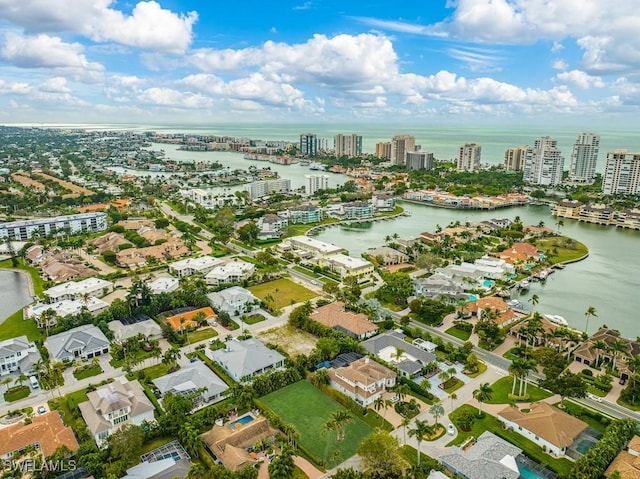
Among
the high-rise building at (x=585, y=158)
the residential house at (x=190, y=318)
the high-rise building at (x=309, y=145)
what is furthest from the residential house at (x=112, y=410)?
the high-rise building at (x=309, y=145)

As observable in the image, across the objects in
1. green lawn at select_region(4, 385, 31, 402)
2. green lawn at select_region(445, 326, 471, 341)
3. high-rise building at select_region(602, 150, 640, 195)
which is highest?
high-rise building at select_region(602, 150, 640, 195)

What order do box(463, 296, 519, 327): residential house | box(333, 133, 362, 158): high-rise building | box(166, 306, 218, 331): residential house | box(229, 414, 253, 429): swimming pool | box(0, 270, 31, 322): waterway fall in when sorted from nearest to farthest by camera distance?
box(229, 414, 253, 429): swimming pool < box(166, 306, 218, 331): residential house < box(463, 296, 519, 327): residential house < box(0, 270, 31, 322): waterway < box(333, 133, 362, 158): high-rise building

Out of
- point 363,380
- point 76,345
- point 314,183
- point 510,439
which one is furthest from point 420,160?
point 510,439

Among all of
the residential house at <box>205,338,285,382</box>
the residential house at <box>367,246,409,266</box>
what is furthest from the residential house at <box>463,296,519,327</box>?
the residential house at <box>205,338,285,382</box>

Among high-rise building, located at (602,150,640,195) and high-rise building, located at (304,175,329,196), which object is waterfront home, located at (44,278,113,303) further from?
high-rise building, located at (602,150,640,195)

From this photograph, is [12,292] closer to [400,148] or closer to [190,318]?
[190,318]

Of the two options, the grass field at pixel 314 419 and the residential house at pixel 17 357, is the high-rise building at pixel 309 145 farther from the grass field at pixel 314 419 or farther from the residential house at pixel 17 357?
the grass field at pixel 314 419
